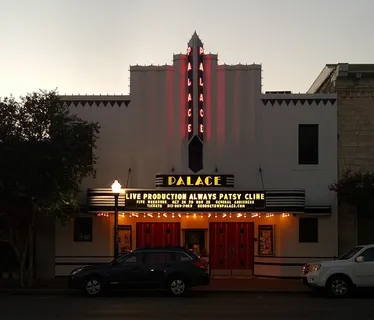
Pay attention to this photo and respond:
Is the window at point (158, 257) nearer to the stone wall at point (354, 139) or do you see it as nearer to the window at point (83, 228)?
the window at point (83, 228)

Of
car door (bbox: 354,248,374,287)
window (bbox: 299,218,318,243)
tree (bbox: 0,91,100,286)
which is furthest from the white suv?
tree (bbox: 0,91,100,286)

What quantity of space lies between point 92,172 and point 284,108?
26.8 ft

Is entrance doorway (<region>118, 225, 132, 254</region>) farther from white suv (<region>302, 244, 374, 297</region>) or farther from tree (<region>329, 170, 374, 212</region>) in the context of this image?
white suv (<region>302, 244, 374, 297</region>)

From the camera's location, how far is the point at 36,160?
2125 centimetres

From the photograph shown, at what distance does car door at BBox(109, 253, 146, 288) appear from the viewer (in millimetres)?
19984

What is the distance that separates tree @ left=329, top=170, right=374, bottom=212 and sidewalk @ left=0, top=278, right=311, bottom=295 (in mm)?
3792

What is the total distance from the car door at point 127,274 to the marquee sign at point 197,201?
14.2 ft

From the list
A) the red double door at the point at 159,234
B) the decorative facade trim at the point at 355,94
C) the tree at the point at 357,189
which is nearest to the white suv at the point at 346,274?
the tree at the point at 357,189

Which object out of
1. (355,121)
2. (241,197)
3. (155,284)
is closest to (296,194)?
(241,197)

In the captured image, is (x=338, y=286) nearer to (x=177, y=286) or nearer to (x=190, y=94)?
(x=177, y=286)

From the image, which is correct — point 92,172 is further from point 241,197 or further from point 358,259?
point 358,259

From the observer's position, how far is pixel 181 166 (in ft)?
83.0

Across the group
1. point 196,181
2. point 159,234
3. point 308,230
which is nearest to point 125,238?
point 159,234

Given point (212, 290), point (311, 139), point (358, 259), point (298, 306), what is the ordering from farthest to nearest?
1. point (311, 139)
2. point (212, 290)
3. point (358, 259)
4. point (298, 306)
